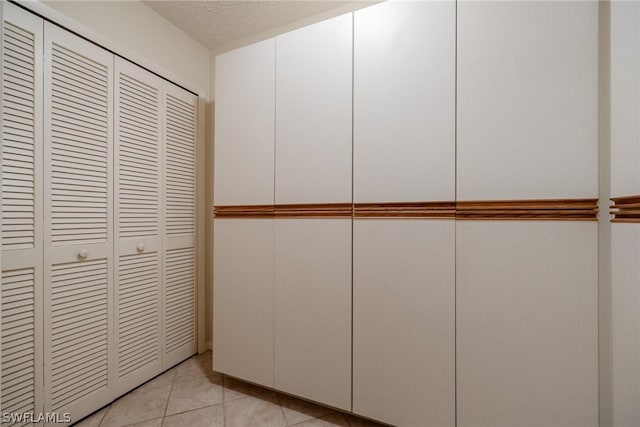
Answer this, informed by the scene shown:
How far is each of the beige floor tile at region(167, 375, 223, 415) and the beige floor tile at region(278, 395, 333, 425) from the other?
0.41 meters

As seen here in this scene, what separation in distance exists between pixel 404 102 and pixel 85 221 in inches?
70.9

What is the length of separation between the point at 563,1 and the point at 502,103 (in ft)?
1.36

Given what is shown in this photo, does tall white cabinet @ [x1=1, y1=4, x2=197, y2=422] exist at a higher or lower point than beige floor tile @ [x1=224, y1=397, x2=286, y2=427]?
higher

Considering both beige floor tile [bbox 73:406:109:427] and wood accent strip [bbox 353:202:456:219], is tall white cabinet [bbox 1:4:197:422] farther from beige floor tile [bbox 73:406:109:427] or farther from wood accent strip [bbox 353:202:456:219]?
wood accent strip [bbox 353:202:456:219]

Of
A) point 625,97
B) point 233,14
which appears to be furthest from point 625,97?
point 233,14

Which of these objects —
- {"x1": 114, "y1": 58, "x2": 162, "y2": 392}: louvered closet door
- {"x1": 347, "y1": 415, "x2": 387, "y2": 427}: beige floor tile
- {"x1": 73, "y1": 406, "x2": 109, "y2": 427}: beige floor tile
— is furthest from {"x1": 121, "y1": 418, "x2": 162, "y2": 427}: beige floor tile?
{"x1": 347, "y1": 415, "x2": 387, "y2": 427}: beige floor tile

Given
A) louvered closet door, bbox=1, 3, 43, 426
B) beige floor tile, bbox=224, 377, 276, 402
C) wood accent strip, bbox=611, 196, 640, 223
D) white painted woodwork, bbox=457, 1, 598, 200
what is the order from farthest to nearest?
beige floor tile, bbox=224, 377, 276, 402, louvered closet door, bbox=1, 3, 43, 426, white painted woodwork, bbox=457, 1, 598, 200, wood accent strip, bbox=611, 196, 640, 223

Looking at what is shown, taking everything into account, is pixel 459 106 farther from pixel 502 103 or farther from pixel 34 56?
pixel 34 56

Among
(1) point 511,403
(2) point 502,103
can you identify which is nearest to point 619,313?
(1) point 511,403

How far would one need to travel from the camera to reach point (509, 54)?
1.14m

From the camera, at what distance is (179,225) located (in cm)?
203

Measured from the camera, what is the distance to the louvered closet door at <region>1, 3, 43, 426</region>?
3.97ft

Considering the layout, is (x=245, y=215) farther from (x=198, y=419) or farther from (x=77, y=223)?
(x=198, y=419)

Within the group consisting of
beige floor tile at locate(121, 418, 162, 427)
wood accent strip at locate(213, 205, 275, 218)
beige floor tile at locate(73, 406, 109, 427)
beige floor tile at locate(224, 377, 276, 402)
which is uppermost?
wood accent strip at locate(213, 205, 275, 218)
